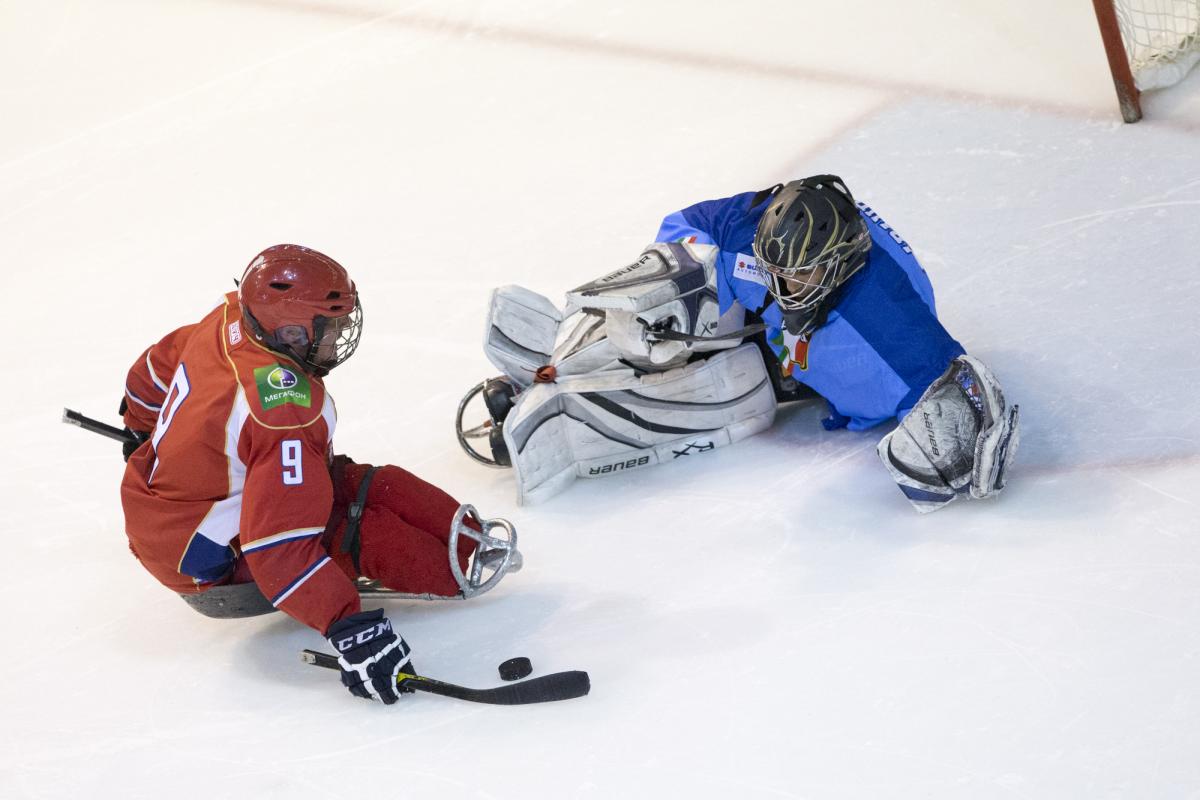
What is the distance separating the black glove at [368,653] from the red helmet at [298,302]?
0.57m

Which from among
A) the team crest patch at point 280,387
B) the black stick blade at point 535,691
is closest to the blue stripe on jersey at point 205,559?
the team crest patch at point 280,387

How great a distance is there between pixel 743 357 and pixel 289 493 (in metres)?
1.25

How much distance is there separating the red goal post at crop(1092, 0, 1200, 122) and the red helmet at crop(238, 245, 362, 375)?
9.20 ft

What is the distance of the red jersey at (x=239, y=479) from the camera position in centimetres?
278

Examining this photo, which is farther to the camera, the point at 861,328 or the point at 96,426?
the point at 96,426

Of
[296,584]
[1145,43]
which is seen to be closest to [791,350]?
[296,584]

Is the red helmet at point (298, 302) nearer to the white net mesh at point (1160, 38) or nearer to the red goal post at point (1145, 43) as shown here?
the red goal post at point (1145, 43)

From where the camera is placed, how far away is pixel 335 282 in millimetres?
2916

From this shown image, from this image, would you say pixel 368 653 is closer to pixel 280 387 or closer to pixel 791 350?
pixel 280 387

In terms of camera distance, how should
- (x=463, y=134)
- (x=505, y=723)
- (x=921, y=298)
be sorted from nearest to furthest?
1. (x=505, y=723)
2. (x=921, y=298)
3. (x=463, y=134)

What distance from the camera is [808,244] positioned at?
3143 millimetres

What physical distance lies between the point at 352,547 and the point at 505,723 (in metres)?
0.56

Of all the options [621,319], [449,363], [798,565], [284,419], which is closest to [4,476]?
[449,363]

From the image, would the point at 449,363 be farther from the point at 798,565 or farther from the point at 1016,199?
the point at 1016,199
